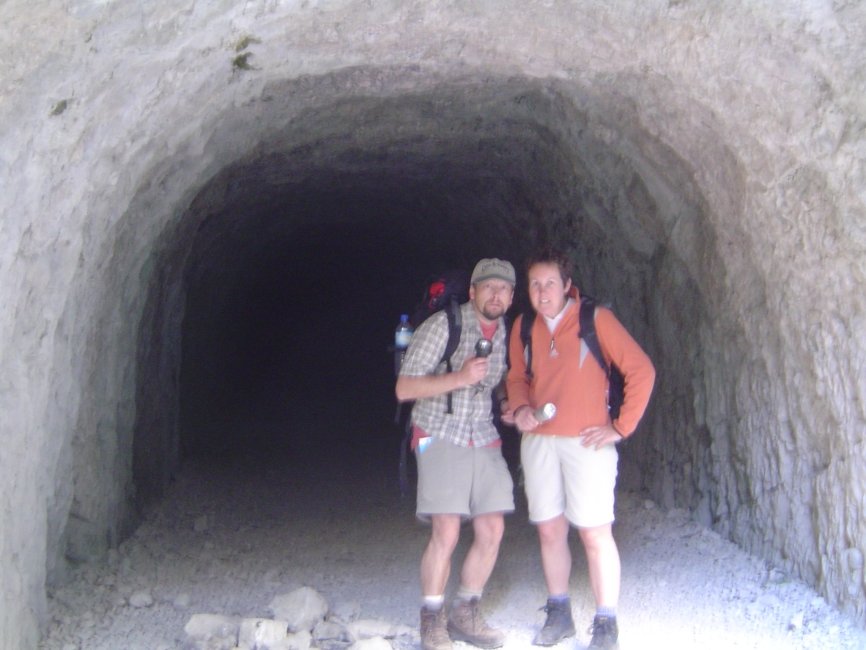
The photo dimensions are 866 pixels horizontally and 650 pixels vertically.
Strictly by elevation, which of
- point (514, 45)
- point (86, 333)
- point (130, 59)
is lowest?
point (86, 333)

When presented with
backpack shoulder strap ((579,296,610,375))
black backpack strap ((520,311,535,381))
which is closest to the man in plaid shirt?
black backpack strap ((520,311,535,381))

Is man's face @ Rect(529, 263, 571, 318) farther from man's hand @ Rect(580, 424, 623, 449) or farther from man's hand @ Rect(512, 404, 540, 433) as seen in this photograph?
man's hand @ Rect(580, 424, 623, 449)

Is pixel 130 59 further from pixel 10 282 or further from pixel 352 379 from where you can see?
pixel 352 379

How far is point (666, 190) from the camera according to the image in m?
6.22

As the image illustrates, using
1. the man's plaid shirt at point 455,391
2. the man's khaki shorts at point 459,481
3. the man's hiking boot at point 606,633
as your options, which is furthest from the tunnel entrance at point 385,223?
the man's hiking boot at point 606,633

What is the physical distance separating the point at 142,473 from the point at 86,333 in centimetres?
264

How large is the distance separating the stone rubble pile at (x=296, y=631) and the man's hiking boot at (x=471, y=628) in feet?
0.92

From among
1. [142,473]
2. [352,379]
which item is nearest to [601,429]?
[142,473]

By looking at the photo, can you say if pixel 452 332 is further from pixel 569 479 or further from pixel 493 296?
pixel 569 479

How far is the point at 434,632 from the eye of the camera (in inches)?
182

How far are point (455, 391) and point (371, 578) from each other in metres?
2.12

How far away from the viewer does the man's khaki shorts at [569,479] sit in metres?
4.52

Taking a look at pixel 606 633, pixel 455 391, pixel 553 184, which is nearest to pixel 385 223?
pixel 553 184

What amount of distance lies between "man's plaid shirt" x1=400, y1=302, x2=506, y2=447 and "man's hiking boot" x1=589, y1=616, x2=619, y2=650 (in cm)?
95
